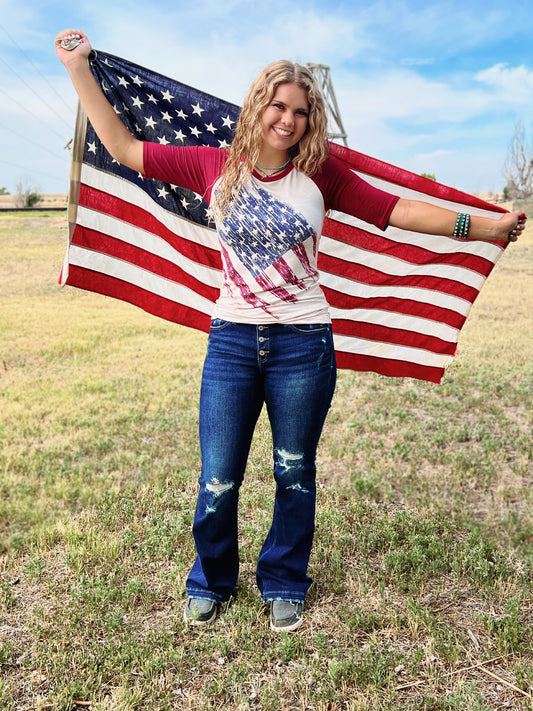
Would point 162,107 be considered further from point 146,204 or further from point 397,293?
point 397,293

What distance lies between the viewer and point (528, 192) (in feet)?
133

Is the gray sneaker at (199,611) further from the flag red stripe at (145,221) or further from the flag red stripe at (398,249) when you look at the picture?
the flag red stripe at (398,249)

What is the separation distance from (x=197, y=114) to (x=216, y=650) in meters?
2.97

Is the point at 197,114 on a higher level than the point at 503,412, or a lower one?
higher

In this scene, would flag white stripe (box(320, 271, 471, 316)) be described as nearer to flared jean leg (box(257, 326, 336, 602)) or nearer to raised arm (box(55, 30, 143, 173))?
flared jean leg (box(257, 326, 336, 602))

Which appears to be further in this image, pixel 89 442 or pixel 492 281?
pixel 492 281

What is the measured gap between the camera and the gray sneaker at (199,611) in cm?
329

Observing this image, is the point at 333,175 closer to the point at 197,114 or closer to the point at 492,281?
the point at 197,114

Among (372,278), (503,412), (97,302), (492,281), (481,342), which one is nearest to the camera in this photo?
(372,278)

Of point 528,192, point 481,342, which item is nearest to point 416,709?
point 481,342

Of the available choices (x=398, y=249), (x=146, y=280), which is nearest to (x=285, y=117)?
(x=398, y=249)

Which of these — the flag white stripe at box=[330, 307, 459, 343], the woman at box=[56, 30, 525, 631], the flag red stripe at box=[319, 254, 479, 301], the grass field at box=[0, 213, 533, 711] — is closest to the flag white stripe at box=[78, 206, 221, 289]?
the flag red stripe at box=[319, 254, 479, 301]

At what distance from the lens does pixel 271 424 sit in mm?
3020

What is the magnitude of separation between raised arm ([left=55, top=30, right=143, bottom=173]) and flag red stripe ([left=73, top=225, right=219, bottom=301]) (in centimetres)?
136
